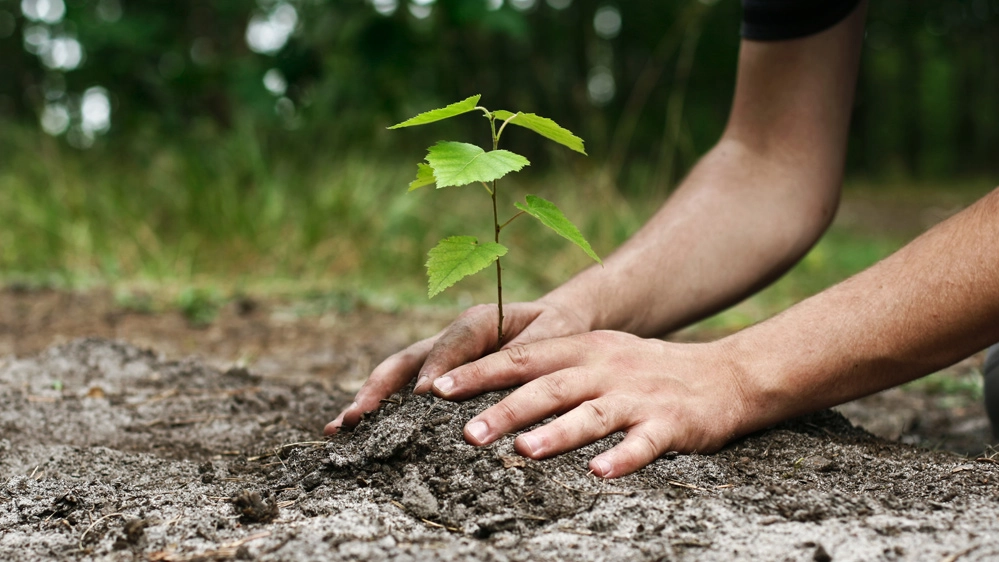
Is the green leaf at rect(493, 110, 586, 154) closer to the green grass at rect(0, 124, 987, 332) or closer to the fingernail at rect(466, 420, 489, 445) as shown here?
the fingernail at rect(466, 420, 489, 445)

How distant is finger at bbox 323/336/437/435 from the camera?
1512 mm

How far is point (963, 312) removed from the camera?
1.35 m

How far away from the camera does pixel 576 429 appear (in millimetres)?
1276

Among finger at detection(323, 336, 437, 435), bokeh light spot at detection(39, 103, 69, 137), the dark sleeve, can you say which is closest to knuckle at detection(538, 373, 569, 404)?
finger at detection(323, 336, 437, 435)

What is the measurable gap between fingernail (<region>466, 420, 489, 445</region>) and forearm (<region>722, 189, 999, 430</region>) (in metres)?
0.47

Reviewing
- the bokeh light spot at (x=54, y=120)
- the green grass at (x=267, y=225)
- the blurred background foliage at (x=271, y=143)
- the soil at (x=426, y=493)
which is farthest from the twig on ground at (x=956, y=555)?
the bokeh light spot at (x=54, y=120)

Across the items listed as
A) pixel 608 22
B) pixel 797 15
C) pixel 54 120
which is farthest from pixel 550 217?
pixel 608 22

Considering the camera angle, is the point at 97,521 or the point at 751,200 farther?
the point at 751,200

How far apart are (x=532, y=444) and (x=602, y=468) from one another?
117 millimetres

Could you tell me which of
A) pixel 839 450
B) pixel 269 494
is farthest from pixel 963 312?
pixel 269 494

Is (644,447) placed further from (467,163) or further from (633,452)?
(467,163)

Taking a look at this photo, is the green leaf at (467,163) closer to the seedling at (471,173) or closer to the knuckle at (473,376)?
the seedling at (471,173)

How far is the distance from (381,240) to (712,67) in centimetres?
1336

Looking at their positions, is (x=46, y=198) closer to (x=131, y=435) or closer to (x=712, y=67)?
(x=131, y=435)
